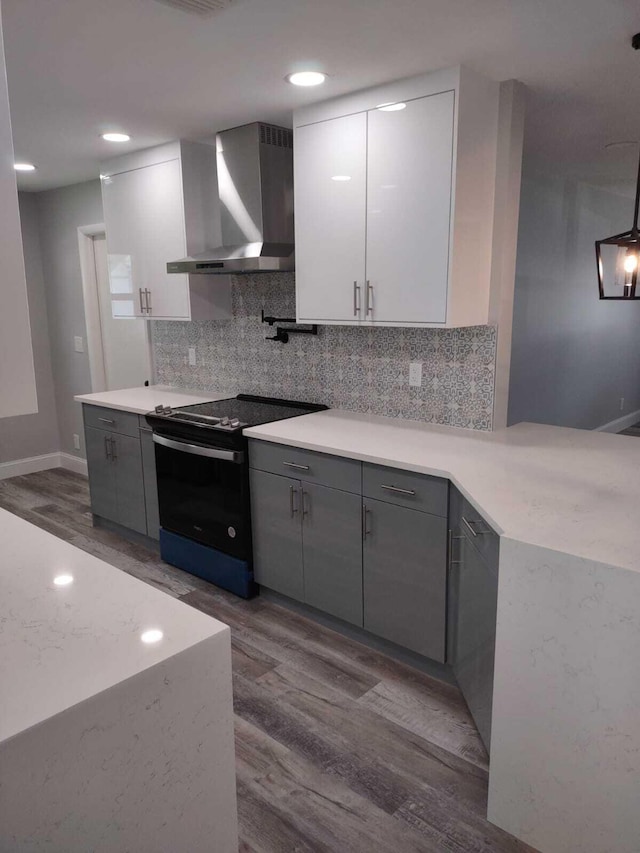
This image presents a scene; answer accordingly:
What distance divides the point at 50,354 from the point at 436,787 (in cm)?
489

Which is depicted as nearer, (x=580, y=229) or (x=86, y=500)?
(x=86, y=500)

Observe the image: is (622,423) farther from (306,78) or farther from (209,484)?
(306,78)

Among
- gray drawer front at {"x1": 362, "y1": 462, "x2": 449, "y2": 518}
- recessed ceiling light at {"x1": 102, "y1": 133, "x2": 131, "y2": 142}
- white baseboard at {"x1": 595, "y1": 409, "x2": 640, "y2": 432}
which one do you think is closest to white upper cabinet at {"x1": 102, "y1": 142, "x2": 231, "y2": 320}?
recessed ceiling light at {"x1": 102, "y1": 133, "x2": 131, "y2": 142}

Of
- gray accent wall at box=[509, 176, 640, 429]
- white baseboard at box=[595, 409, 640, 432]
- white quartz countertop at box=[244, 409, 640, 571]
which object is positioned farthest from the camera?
white baseboard at box=[595, 409, 640, 432]

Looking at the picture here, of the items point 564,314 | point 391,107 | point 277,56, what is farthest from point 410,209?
point 564,314

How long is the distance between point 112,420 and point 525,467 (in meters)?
2.61

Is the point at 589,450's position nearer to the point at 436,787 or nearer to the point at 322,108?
the point at 436,787

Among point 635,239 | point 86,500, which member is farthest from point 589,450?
point 86,500

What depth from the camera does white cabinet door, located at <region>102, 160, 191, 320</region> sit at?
366 centimetres

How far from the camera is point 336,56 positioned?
7.39 ft

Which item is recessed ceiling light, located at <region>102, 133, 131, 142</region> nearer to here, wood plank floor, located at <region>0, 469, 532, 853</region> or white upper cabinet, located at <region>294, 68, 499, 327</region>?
white upper cabinet, located at <region>294, 68, 499, 327</region>

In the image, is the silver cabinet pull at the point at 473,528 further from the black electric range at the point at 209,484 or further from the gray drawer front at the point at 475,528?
the black electric range at the point at 209,484

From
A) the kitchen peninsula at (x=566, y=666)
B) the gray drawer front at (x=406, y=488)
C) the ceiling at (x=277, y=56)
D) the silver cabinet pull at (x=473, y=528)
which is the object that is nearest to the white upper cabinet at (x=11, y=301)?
the ceiling at (x=277, y=56)

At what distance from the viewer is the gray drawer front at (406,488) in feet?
7.71
